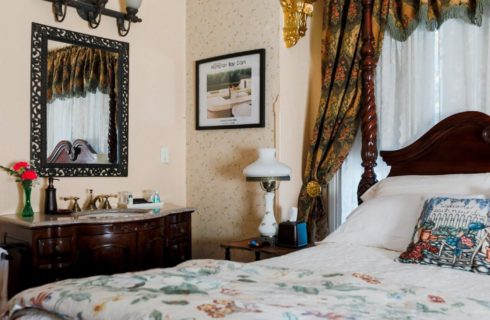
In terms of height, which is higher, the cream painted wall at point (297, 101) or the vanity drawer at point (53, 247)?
the cream painted wall at point (297, 101)

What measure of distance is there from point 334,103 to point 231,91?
30.8 inches

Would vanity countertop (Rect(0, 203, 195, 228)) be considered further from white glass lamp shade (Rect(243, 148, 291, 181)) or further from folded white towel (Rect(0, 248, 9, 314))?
white glass lamp shade (Rect(243, 148, 291, 181))

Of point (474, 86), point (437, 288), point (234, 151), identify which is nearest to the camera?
point (437, 288)

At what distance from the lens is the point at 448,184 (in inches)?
95.3

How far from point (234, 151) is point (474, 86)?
1.62 meters

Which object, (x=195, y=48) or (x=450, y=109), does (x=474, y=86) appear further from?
(x=195, y=48)

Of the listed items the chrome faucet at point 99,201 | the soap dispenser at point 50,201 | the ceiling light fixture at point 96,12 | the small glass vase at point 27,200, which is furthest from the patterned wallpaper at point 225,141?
the small glass vase at point 27,200

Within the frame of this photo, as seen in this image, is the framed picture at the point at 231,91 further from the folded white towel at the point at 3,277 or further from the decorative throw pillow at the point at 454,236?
the folded white towel at the point at 3,277

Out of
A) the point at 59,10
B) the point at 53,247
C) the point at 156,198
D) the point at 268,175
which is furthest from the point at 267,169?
the point at 59,10

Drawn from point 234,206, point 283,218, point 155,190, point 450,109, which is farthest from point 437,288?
point 155,190

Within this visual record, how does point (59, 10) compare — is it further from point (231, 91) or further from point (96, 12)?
point (231, 91)

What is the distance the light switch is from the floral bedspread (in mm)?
2073

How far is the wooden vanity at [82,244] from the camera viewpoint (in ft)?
8.11

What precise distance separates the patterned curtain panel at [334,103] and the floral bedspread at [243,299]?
1.51 metres
